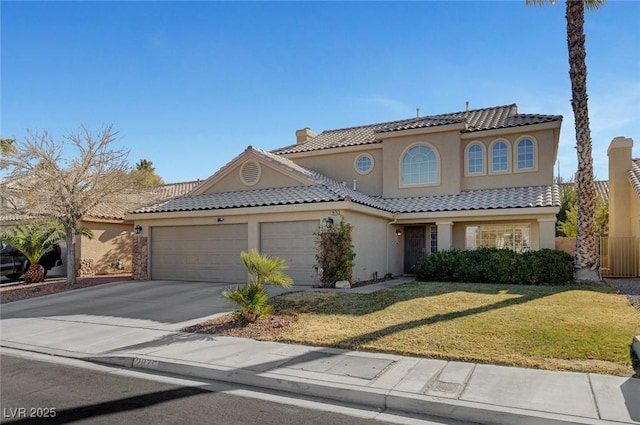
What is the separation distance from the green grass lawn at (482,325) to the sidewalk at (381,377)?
0.52 m

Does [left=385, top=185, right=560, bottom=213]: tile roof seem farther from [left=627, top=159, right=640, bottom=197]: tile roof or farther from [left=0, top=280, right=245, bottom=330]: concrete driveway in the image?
[left=0, top=280, right=245, bottom=330]: concrete driveway

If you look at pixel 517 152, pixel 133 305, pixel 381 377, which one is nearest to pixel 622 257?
pixel 517 152

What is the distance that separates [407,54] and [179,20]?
7.37m

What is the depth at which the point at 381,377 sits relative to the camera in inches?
244

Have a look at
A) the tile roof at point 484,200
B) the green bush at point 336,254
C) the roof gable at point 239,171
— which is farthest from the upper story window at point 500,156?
the green bush at point 336,254

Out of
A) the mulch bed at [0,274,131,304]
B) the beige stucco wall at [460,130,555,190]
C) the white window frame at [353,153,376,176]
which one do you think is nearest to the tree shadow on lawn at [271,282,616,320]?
the beige stucco wall at [460,130,555,190]

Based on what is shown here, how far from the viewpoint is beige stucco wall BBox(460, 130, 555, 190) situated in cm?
1847

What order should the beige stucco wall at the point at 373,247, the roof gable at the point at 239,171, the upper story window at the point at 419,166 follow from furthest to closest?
the upper story window at the point at 419,166 < the roof gable at the point at 239,171 < the beige stucco wall at the point at 373,247

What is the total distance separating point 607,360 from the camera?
6645 millimetres

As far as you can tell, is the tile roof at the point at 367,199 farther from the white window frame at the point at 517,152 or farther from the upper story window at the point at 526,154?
the upper story window at the point at 526,154

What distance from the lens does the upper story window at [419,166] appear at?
65.5 feet

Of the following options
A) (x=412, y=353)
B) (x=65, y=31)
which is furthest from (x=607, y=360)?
(x=65, y=31)

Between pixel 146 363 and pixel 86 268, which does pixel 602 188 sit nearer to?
pixel 86 268

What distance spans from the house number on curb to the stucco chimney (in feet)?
70.1
